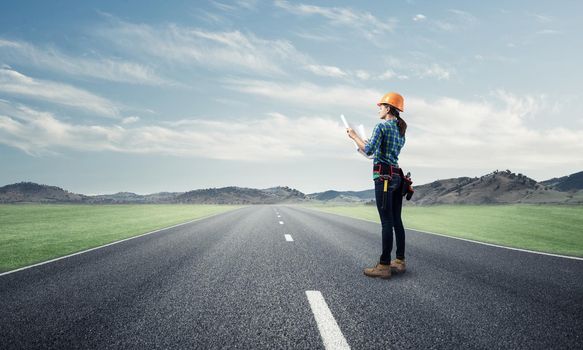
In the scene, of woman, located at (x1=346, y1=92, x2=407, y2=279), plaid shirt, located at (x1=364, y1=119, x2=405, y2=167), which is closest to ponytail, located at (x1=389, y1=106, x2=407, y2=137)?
woman, located at (x1=346, y1=92, x2=407, y2=279)

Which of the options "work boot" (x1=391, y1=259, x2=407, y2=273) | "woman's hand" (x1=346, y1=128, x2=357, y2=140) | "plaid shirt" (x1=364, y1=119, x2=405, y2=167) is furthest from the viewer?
"work boot" (x1=391, y1=259, x2=407, y2=273)

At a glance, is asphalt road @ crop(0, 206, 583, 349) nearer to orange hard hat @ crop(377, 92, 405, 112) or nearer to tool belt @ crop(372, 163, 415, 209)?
tool belt @ crop(372, 163, 415, 209)

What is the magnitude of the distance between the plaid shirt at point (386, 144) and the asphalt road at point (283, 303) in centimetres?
185

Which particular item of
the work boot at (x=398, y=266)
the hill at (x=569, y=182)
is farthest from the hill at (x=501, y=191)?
the work boot at (x=398, y=266)

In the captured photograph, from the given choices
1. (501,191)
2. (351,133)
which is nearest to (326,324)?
(351,133)

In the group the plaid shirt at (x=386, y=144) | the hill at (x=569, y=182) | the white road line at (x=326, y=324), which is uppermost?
the hill at (x=569, y=182)

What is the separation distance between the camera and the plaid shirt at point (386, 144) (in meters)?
5.31

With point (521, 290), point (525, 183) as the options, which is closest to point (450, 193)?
point (525, 183)

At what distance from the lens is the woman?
534 centimetres

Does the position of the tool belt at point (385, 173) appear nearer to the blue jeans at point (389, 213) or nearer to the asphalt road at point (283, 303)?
the blue jeans at point (389, 213)

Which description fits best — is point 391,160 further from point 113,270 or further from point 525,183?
point 525,183

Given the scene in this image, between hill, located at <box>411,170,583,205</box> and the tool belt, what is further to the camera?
hill, located at <box>411,170,583,205</box>

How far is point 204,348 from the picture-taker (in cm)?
279

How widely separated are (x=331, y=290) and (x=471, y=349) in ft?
6.60
